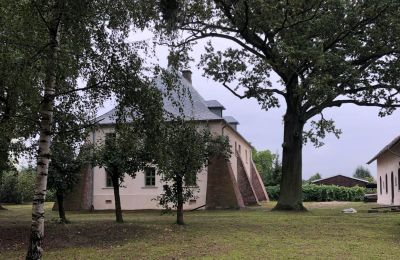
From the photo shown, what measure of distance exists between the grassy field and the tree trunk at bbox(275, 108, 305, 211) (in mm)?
8563

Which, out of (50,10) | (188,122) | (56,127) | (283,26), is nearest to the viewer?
(50,10)

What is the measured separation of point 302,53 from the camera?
24.1 m

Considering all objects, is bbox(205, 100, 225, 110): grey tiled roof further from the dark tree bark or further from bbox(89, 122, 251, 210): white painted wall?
the dark tree bark

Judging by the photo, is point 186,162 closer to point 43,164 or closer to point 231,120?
point 43,164

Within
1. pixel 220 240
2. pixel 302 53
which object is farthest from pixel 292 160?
pixel 220 240

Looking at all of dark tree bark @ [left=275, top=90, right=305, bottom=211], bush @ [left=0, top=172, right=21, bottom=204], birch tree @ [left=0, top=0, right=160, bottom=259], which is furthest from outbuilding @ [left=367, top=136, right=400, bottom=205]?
bush @ [left=0, top=172, right=21, bottom=204]

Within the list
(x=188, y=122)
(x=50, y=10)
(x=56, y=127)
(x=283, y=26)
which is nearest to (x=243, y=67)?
(x=283, y=26)

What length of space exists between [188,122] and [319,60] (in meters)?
10.4

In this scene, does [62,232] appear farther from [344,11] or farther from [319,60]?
[344,11]

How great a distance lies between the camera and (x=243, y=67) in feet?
97.3

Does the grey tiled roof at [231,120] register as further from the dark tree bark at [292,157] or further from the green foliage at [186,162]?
the green foliage at [186,162]

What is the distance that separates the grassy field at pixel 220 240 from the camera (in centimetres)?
1242

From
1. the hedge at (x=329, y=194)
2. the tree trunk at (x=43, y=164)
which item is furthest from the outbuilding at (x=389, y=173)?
the tree trunk at (x=43, y=164)

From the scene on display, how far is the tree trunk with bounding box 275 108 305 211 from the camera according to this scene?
96.1 feet
